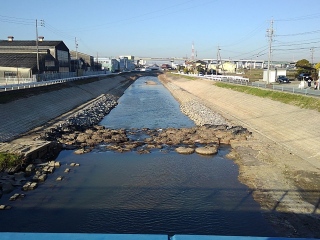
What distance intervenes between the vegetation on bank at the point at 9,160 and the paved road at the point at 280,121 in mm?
14741

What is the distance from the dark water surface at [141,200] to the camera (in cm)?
1015

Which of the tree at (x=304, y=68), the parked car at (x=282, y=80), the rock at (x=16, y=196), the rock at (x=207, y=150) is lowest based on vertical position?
the rock at (x=16, y=196)

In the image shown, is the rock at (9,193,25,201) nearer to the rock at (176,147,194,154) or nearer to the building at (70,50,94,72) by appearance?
the rock at (176,147,194,154)

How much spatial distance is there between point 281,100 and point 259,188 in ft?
57.4

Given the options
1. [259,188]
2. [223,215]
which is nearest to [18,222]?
[223,215]

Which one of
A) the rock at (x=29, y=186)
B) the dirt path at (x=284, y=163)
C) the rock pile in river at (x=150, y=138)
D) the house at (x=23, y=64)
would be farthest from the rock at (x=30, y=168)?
the house at (x=23, y=64)

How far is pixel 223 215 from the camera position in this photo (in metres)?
11.0

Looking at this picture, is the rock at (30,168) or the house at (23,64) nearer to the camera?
the rock at (30,168)

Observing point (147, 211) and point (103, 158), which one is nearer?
point (147, 211)

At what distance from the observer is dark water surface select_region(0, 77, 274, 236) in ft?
33.3

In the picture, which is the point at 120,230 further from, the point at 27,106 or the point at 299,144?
the point at 27,106

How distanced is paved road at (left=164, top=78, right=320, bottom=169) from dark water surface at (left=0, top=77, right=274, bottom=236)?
4.55 metres

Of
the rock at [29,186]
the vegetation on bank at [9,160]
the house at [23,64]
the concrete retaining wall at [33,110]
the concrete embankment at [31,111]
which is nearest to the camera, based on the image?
the rock at [29,186]

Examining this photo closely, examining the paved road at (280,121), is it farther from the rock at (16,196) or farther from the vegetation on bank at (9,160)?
the vegetation on bank at (9,160)
